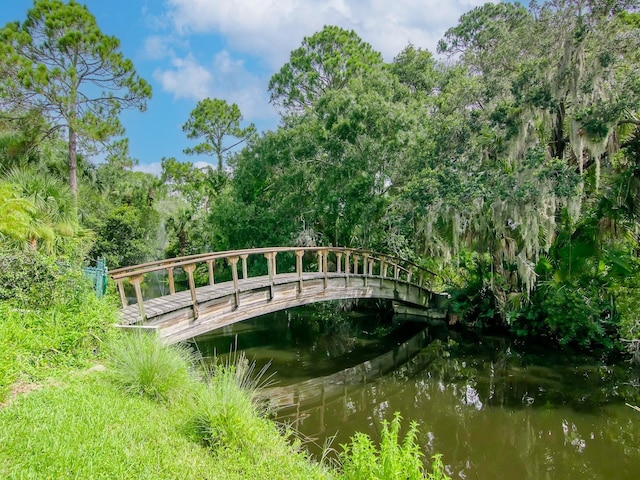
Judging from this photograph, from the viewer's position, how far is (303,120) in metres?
15.1

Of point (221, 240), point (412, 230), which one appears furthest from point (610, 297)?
point (221, 240)

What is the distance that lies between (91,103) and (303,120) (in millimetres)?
8000

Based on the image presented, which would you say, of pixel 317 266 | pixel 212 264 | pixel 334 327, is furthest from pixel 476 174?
pixel 317 266

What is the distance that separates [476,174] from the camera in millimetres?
9852

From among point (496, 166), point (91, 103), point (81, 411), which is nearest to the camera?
point (81, 411)

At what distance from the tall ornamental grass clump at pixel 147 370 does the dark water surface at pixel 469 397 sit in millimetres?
2384

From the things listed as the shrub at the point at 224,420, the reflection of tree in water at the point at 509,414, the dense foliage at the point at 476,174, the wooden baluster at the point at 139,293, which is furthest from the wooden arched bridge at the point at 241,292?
the reflection of tree in water at the point at 509,414

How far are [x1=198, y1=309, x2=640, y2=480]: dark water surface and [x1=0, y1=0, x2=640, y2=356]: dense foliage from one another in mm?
1719

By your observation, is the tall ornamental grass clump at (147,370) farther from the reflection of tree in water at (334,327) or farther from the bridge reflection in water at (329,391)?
the reflection of tree in water at (334,327)

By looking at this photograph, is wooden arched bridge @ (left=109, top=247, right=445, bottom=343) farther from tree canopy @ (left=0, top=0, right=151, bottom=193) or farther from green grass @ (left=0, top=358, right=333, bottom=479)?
tree canopy @ (left=0, top=0, right=151, bottom=193)

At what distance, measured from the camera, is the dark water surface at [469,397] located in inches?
225

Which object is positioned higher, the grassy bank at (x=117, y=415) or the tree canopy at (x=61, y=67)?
the tree canopy at (x=61, y=67)

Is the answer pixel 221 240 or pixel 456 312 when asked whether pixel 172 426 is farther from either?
pixel 221 240

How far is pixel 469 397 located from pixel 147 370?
6.16 metres
